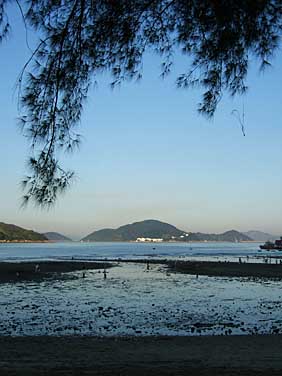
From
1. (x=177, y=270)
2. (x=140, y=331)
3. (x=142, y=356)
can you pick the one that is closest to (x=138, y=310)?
(x=140, y=331)

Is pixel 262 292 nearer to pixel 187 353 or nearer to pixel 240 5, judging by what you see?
pixel 187 353

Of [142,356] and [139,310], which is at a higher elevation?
[142,356]

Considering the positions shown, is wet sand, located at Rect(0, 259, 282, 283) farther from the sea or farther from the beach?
the beach

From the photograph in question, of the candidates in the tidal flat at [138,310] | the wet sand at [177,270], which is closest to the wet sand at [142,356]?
the tidal flat at [138,310]

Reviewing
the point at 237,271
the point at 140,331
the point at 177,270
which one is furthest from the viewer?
the point at 177,270

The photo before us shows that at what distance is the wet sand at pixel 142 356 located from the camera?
31.2 ft

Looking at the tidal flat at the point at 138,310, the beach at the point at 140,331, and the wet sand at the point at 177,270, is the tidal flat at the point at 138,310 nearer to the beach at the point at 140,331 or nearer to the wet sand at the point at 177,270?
the beach at the point at 140,331

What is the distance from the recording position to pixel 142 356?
38.3 ft

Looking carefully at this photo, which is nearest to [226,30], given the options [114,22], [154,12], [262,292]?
[154,12]

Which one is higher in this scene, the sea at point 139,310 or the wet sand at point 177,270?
the wet sand at point 177,270

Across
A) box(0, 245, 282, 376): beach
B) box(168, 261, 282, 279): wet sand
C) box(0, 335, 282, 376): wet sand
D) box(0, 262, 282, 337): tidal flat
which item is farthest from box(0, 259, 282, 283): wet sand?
box(0, 335, 282, 376): wet sand

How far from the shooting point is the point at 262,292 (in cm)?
2956

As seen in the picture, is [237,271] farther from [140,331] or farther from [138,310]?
[140,331]

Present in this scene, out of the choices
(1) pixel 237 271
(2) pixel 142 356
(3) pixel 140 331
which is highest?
(1) pixel 237 271
